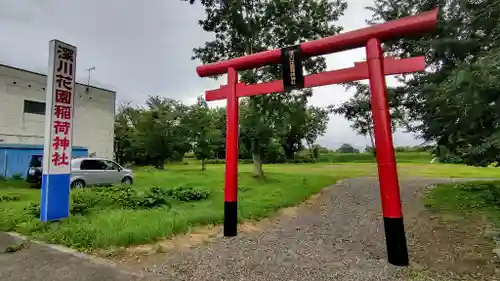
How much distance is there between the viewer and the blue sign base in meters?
6.16

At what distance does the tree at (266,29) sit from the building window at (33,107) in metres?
9.43

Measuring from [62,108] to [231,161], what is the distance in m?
3.72

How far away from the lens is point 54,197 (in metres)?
6.26

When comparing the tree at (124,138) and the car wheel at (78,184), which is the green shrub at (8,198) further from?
the tree at (124,138)

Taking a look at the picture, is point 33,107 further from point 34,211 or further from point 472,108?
point 472,108

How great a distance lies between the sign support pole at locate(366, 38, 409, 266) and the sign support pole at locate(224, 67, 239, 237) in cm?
244

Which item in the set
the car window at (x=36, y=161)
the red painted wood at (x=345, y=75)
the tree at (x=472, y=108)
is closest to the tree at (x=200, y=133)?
the car window at (x=36, y=161)

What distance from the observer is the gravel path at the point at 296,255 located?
3.90 m

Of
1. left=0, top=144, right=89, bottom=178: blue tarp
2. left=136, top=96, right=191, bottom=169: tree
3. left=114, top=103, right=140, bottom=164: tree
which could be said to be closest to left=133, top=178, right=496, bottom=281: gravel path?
left=0, top=144, right=89, bottom=178: blue tarp

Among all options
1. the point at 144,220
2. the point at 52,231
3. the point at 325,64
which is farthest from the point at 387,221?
the point at 325,64

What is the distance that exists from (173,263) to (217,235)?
1521mm

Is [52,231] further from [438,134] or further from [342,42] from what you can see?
[438,134]

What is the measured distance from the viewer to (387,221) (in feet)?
14.0

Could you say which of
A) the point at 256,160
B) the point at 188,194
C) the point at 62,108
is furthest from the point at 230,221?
the point at 256,160
